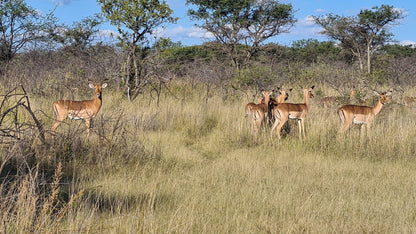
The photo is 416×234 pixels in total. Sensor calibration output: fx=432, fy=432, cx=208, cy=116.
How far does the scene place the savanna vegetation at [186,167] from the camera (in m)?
3.23

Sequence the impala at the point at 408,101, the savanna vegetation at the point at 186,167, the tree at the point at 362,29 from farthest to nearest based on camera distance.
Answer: the tree at the point at 362,29 < the impala at the point at 408,101 < the savanna vegetation at the point at 186,167

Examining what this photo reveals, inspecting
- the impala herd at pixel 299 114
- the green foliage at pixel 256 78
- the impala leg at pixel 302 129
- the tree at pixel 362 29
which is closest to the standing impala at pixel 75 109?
the impala herd at pixel 299 114

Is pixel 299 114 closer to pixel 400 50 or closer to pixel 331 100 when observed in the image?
pixel 331 100

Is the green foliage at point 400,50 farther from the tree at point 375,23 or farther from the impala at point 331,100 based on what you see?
the impala at point 331,100

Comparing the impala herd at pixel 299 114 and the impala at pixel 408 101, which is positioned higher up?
the impala at pixel 408 101

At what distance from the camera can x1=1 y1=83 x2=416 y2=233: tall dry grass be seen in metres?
3.27

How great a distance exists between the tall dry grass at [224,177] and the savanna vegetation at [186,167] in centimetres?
2

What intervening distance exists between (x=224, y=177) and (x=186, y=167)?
78 cm

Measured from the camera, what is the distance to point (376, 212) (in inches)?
147

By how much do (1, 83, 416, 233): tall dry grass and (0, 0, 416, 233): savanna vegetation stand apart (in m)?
0.02

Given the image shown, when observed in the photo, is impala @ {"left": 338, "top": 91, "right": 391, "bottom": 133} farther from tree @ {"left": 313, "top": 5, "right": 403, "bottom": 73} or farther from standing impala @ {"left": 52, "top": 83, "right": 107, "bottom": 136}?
tree @ {"left": 313, "top": 5, "right": 403, "bottom": 73}

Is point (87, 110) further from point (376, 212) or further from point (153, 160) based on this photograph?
point (376, 212)

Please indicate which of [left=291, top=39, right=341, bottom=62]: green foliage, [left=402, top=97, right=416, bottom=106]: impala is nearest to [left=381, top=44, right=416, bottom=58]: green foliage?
[left=291, top=39, right=341, bottom=62]: green foliage

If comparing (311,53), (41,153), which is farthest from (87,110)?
(311,53)
